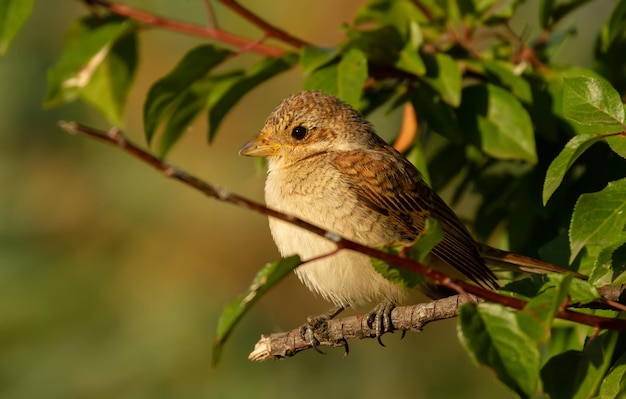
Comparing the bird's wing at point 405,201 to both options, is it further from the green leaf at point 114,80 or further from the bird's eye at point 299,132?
the green leaf at point 114,80

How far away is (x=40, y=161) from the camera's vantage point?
754cm

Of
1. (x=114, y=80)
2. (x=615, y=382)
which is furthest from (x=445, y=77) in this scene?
(x=114, y=80)

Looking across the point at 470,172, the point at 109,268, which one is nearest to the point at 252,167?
the point at 109,268

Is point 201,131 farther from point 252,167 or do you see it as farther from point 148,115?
point 148,115

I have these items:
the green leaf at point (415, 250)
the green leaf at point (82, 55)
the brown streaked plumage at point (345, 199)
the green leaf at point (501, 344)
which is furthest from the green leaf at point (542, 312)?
the green leaf at point (82, 55)

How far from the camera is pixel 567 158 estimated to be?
2586 millimetres

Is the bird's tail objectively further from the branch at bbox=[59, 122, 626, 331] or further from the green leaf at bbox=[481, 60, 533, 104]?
the branch at bbox=[59, 122, 626, 331]

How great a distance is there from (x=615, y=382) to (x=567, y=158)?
695mm

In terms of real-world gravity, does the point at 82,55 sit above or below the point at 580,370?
above

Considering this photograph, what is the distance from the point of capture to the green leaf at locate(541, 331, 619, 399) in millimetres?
2914

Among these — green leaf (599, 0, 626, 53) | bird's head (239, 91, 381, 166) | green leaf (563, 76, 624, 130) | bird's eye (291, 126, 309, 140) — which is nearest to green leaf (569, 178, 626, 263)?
green leaf (563, 76, 624, 130)

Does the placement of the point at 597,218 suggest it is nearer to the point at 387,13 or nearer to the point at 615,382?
the point at 615,382

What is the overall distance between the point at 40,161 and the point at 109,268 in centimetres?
115

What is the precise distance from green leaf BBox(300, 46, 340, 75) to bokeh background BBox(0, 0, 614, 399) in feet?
8.08
